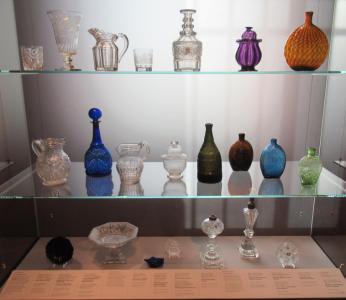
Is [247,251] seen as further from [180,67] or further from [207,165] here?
[180,67]

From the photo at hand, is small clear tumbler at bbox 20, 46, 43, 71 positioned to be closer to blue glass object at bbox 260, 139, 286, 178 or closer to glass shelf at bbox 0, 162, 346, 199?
glass shelf at bbox 0, 162, 346, 199

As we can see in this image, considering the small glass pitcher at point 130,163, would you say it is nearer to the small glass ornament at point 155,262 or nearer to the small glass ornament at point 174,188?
the small glass ornament at point 174,188

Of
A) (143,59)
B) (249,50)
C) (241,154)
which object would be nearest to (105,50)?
(143,59)

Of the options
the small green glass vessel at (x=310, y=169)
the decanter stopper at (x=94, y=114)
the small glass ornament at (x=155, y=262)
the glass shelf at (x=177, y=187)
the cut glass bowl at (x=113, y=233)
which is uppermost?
the decanter stopper at (x=94, y=114)

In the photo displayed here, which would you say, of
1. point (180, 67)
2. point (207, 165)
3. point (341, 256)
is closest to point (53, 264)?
point (207, 165)

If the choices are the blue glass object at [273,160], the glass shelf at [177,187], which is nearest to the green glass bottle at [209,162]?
the glass shelf at [177,187]

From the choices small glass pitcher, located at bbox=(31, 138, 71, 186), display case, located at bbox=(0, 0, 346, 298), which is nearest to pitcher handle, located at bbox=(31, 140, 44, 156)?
Result: small glass pitcher, located at bbox=(31, 138, 71, 186)

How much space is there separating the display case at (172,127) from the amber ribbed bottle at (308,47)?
175 millimetres

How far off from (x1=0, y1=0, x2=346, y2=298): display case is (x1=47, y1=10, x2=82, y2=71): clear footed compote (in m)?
0.04

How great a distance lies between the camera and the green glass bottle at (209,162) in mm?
1300

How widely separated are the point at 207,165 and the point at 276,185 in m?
0.25

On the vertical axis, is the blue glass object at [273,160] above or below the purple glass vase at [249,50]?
below

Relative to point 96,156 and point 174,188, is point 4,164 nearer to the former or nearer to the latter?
point 96,156

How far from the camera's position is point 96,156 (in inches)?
52.1
